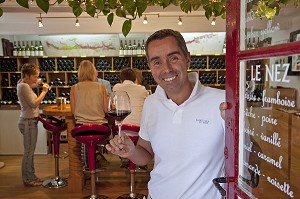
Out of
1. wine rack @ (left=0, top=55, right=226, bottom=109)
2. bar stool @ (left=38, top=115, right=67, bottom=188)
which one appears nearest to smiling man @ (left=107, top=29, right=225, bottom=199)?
bar stool @ (left=38, top=115, right=67, bottom=188)

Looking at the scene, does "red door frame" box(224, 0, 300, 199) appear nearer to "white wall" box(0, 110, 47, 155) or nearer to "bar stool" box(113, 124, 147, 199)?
"bar stool" box(113, 124, 147, 199)

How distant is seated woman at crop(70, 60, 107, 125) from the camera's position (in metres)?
4.58

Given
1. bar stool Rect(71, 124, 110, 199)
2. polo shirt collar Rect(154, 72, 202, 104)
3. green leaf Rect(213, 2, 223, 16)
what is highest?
green leaf Rect(213, 2, 223, 16)

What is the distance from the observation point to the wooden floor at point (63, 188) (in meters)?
4.66

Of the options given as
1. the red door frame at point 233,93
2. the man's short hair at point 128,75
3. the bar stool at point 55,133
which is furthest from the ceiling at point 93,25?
the red door frame at point 233,93

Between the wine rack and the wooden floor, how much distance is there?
1939mm

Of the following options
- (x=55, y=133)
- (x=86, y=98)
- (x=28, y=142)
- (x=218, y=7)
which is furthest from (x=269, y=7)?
(x=28, y=142)

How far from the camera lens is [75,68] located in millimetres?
7461

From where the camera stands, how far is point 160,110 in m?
1.72

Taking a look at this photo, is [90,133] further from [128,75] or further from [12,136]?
[12,136]

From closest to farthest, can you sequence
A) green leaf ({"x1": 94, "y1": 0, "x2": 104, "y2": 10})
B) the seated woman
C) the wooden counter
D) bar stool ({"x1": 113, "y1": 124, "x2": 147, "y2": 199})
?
green leaf ({"x1": 94, "y1": 0, "x2": 104, "y2": 10}), bar stool ({"x1": 113, "y1": 124, "x2": 147, "y2": 199}), the seated woman, the wooden counter

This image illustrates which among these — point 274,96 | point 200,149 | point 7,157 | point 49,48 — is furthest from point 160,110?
point 49,48

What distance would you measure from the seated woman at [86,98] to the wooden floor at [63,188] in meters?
1.00

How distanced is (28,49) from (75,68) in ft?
3.67
